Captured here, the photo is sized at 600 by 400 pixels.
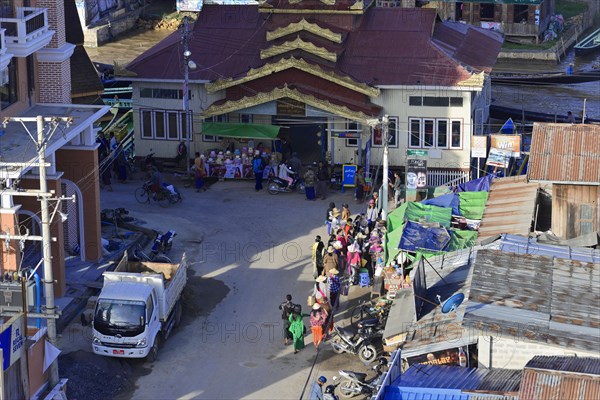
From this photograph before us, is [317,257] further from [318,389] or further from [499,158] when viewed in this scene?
[499,158]

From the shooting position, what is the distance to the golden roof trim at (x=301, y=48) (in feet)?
167

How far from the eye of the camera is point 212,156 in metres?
51.2

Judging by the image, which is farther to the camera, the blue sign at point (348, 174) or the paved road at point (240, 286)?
the blue sign at point (348, 174)

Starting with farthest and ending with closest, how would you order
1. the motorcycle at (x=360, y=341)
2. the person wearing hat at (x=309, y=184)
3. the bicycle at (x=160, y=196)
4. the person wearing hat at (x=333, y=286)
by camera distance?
the person wearing hat at (x=309, y=184), the bicycle at (x=160, y=196), the person wearing hat at (x=333, y=286), the motorcycle at (x=360, y=341)

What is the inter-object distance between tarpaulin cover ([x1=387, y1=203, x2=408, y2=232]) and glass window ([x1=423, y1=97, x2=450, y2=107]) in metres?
10.4

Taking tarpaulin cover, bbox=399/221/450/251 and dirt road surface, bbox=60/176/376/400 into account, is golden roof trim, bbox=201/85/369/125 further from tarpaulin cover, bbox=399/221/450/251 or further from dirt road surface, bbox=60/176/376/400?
tarpaulin cover, bbox=399/221/450/251

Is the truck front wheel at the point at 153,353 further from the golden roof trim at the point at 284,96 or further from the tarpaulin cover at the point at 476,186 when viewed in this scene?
the golden roof trim at the point at 284,96

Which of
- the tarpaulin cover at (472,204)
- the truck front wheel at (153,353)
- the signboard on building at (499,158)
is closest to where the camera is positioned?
the truck front wheel at (153,353)

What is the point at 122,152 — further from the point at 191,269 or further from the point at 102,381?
the point at 102,381

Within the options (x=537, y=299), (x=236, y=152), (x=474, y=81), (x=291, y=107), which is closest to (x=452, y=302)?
(x=537, y=299)

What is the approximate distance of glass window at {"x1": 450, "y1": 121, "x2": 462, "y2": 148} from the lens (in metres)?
50.5

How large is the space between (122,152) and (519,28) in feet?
127

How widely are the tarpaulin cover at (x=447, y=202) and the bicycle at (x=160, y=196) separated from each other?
1103 cm

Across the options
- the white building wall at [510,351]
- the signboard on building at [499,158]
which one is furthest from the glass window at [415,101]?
the white building wall at [510,351]
